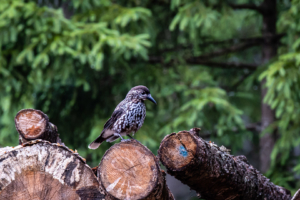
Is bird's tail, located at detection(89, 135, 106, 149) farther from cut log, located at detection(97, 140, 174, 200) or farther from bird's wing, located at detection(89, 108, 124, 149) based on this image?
cut log, located at detection(97, 140, 174, 200)

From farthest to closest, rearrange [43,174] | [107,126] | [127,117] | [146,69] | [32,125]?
[146,69] → [107,126] → [127,117] → [32,125] → [43,174]

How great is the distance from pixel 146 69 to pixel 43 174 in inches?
176

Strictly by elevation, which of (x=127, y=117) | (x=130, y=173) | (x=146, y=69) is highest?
(x=146, y=69)

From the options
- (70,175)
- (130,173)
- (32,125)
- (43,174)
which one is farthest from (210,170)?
(32,125)

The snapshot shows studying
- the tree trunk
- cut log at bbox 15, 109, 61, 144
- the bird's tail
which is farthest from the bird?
the tree trunk

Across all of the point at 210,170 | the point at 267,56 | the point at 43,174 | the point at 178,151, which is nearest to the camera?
the point at 43,174

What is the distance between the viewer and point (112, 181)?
2625mm

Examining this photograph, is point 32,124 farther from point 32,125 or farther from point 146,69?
point 146,69

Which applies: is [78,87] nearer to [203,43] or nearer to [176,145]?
[203,43]

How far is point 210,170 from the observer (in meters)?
3.00

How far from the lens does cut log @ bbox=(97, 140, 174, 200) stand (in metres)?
2.59

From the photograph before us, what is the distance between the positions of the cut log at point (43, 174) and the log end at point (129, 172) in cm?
15

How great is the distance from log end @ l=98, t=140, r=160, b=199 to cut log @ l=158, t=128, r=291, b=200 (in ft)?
0.54

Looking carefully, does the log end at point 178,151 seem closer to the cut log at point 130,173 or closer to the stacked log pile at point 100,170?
the stacked log pile at point 100,170
